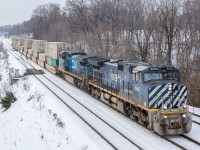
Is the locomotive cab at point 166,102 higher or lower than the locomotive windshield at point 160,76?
lower

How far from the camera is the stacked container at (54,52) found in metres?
37.0

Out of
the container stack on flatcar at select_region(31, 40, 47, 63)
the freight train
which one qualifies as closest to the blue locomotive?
the freight train

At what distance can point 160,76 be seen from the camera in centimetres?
1551

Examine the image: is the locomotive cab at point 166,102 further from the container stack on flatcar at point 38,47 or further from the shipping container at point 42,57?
the container stack on flatcar at point 38,47

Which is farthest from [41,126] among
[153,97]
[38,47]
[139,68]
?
[38,47]

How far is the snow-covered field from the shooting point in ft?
47.3

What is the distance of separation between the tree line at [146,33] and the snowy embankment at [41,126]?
9046 millimetres

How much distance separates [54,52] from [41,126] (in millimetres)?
19870

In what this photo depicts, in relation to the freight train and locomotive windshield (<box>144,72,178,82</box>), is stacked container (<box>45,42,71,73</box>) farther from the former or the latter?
locomotive windshield (<box>144,72,178,82</box>)

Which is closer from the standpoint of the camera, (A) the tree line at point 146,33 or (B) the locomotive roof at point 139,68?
(B) the locomotive roof at point 139,68

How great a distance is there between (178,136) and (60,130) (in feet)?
18.7

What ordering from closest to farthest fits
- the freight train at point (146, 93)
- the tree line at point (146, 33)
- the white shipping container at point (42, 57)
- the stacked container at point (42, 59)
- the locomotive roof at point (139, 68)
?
the freight train at point (146, 93)
the locomotive roof at point (139, 68)
the tree line at point (146, 33)
the white shipping container at point (42, 57)
the stacked container at point (42, 59)

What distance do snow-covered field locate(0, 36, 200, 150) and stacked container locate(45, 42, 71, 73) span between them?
8749 mm

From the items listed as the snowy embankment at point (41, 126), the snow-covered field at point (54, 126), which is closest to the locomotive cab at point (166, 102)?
the snow-covered field at point (54, 126)
